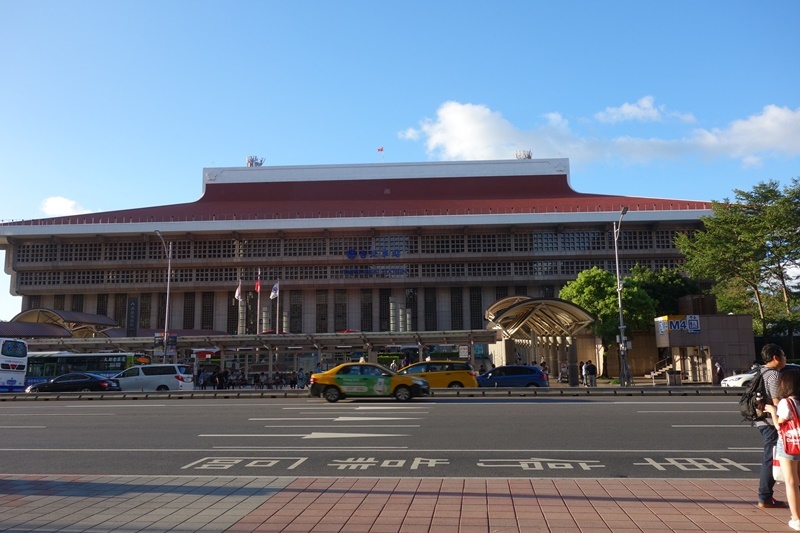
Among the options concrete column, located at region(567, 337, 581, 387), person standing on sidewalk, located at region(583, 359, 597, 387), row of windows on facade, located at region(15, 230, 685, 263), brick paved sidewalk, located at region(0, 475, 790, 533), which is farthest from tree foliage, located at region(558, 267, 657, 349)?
brick paved sidewalk, located at region(0, 475, 790, 533)

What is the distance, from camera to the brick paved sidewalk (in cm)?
630

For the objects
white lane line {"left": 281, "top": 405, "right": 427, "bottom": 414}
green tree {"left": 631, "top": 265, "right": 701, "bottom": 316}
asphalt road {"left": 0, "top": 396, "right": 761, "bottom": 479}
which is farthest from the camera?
green tree {"left": 631, "top": 265, "right": 701, "bottom": 316}

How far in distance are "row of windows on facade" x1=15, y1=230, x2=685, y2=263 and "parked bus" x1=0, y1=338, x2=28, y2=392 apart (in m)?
28.2

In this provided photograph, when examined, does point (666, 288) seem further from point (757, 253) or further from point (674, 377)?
point (674, 377)

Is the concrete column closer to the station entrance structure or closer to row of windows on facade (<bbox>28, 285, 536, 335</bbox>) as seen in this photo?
the station entrance structure

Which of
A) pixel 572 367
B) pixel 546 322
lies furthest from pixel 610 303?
pixel 572 367

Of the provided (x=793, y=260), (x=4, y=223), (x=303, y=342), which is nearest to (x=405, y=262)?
(x=303, y=342)

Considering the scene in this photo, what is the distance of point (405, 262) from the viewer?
60812 mm

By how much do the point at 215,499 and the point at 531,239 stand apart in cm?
5559

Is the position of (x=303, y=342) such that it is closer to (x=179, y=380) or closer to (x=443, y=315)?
(x=179, y=380)

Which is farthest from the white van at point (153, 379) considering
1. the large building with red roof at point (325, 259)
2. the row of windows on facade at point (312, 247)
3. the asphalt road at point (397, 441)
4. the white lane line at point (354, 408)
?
the row of windows on facade at point (312, 247)

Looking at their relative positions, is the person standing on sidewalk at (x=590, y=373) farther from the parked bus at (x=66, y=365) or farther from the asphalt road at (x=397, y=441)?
the parked bus at (x=66, y=365)

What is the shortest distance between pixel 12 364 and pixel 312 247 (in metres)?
31.7

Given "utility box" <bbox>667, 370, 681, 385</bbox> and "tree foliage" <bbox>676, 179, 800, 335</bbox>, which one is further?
"tree foliage" <bbox>676, 179, 800, 335</bbox>
